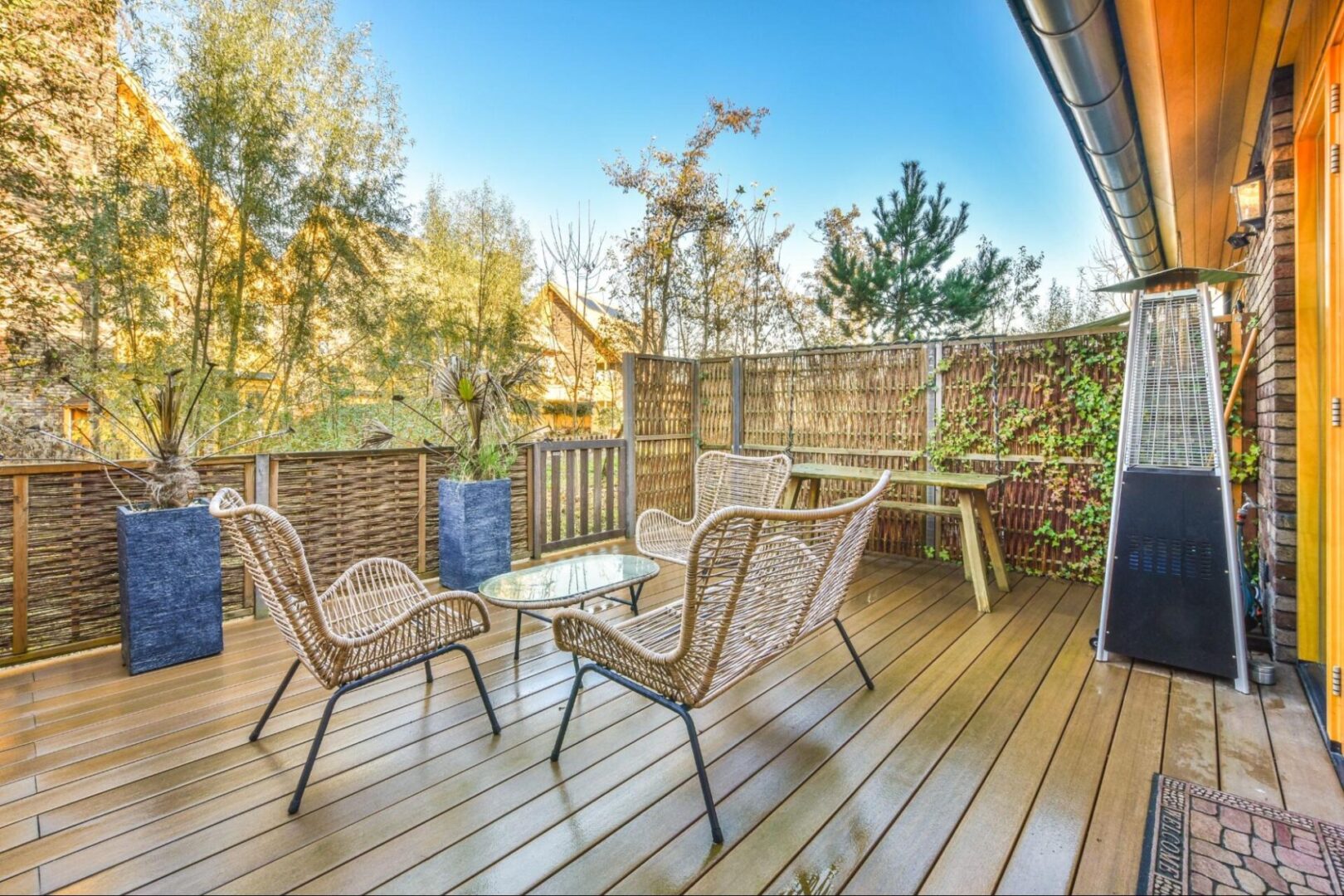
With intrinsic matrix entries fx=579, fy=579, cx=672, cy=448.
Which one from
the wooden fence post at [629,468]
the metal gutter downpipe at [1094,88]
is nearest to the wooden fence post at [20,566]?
the wooden fence post at [629,468]

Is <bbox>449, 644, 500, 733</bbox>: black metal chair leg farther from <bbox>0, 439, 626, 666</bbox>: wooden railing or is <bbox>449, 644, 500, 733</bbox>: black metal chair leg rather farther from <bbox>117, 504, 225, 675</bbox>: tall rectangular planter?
<bbox>0, 439, 626, 666</bbox>: wooden railing

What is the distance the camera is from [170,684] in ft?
8.20

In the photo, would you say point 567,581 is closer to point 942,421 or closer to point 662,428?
point 662,428

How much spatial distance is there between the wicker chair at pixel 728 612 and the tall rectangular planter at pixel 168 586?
2.04 meters

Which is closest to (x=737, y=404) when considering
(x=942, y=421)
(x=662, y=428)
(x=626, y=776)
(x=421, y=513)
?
(x=662, y=428)

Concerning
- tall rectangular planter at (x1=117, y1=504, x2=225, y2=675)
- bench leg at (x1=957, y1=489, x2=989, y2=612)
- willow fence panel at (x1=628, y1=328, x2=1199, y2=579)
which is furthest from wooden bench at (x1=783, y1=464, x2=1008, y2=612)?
tall rectangular planter at (x1=117, y1=504, x2=225, y2=675)

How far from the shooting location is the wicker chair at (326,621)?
5.46 ft

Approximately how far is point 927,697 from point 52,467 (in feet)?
13.2

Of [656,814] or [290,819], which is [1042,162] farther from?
[290,819]

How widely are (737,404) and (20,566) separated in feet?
15.7

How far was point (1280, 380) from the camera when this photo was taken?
2.51 meters

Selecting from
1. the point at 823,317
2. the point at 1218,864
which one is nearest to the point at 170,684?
the point at 1218,864

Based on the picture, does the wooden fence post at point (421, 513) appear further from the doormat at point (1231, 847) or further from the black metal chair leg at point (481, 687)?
the doormat at point (1231, 847)

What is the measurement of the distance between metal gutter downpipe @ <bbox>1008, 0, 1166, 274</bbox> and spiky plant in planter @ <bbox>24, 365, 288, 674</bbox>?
3.82 m
